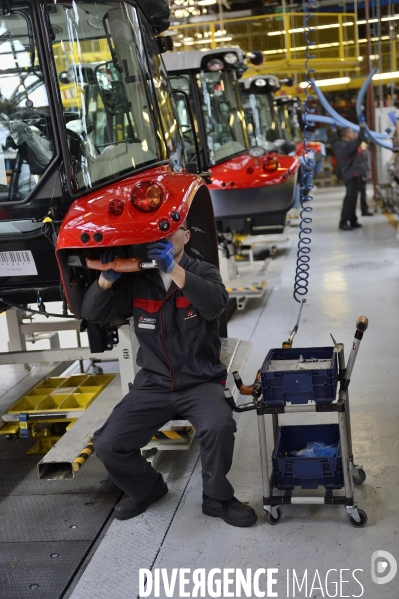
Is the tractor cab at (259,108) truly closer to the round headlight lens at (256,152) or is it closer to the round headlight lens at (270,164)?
the round headlight lens at (270,164)

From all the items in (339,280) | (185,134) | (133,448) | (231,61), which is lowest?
(339,280)

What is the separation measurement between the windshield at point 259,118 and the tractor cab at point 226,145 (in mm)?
3614

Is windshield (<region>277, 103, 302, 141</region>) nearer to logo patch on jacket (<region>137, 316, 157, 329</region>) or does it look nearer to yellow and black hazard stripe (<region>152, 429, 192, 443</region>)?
yellow and black hazard stripe (<region>152, 429, 192, 443</region>)

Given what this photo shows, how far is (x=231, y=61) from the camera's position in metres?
8.90

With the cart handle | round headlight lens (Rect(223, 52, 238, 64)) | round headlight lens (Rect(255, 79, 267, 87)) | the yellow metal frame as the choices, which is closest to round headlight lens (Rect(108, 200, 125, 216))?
the cart handle

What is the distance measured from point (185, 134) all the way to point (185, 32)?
9941mm

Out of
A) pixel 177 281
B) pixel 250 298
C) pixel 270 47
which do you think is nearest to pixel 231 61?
pixel 250 298

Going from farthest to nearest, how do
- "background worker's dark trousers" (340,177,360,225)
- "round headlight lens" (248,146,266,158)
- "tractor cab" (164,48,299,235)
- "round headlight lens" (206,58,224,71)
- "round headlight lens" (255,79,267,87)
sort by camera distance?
"background worker's dark trousers" (340,177,360,225)
"round headlight lens" (255,79,267,87)
"round headlight lens" (248,146,266,158)
"tractor cab" (164,48,299,235)
"round headlight lens" (206,58,224,71)

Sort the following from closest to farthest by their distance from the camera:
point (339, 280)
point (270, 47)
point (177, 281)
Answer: point (177, 281) < point (339, 280) < point (270, 47)

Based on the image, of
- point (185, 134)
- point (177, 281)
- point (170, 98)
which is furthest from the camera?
point (185, 134)

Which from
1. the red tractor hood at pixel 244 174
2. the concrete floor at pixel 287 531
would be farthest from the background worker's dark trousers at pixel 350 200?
the concrete floor at pixel 287 531

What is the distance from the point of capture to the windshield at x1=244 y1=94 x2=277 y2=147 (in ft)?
43.3

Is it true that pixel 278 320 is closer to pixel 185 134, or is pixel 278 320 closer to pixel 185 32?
pixel 185 134

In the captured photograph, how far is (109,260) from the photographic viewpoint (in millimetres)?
3783
